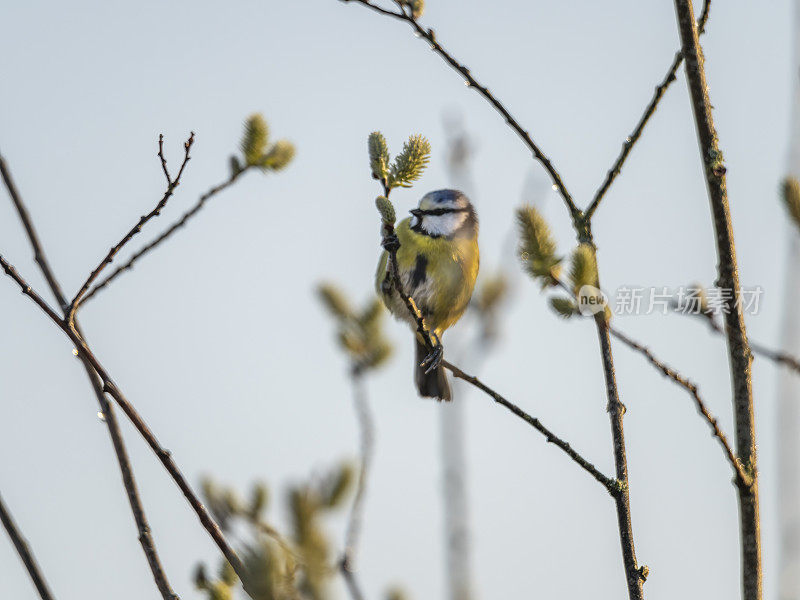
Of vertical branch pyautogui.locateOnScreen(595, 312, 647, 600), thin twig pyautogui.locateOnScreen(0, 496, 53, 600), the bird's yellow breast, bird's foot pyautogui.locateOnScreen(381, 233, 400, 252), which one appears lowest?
thin twig pyautogui.locateOnScreen(0, 496, 53, 600)

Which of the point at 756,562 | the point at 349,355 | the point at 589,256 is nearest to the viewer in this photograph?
the point at 589,256

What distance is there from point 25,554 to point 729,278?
1.65 m

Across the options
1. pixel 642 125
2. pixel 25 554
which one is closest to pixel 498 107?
pixel 642 125

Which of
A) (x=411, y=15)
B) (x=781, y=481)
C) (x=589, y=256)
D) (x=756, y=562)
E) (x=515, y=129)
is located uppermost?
(x=411, y=15)

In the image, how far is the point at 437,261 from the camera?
533 centimetres

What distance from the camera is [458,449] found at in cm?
272

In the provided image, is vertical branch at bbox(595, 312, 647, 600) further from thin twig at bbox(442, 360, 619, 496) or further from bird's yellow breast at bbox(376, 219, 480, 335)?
bird's yellow breast at bbox(376, 219, 480, 335)

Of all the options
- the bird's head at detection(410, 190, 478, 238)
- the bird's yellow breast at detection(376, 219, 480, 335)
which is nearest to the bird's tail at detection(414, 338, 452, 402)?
the bird's yellow breast at detection(376, 219, 480, 335)

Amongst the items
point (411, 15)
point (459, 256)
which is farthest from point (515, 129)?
point (459, 256)

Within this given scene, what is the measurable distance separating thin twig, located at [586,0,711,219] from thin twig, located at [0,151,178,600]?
1194mm

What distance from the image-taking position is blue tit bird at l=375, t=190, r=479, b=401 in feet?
17.4

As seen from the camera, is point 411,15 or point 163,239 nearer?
point 411,15

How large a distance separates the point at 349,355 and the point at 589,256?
118 cm

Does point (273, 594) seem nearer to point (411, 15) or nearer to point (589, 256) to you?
point (589, 256)
